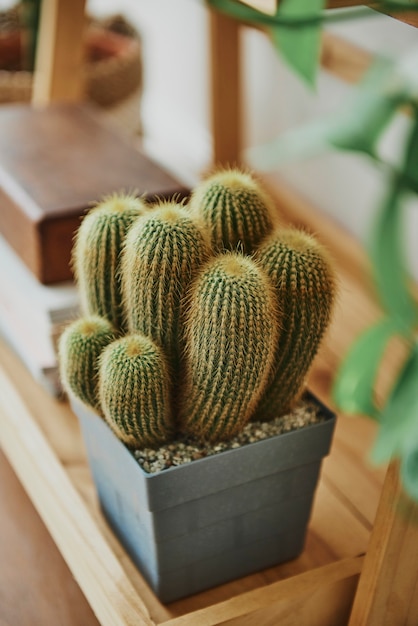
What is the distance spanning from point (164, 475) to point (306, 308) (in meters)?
0.20

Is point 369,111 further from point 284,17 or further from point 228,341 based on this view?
point 228,341

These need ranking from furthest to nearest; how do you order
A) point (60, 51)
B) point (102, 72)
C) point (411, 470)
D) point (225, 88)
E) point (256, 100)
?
point (256, 100)
point (102, 72)
point (225, 88)
point (60, 51)
point (411, 470)

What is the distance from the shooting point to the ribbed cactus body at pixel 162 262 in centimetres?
70

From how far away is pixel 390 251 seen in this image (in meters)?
0.29

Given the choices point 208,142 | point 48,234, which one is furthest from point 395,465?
point 208,142

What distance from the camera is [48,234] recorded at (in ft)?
3.38

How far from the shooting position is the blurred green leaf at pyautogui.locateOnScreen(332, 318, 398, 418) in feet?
1.09

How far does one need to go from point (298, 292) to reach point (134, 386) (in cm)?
17

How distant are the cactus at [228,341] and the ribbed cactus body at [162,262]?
20mm

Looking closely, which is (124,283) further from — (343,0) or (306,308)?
(343,0)

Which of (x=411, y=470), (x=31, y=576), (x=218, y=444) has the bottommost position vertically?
(x=31, y=576)

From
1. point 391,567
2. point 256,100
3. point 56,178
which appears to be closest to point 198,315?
point 391,567

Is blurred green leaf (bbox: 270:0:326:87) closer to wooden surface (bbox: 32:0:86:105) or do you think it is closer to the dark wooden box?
the dark wooden box

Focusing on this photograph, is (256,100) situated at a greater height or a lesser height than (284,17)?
lesser
